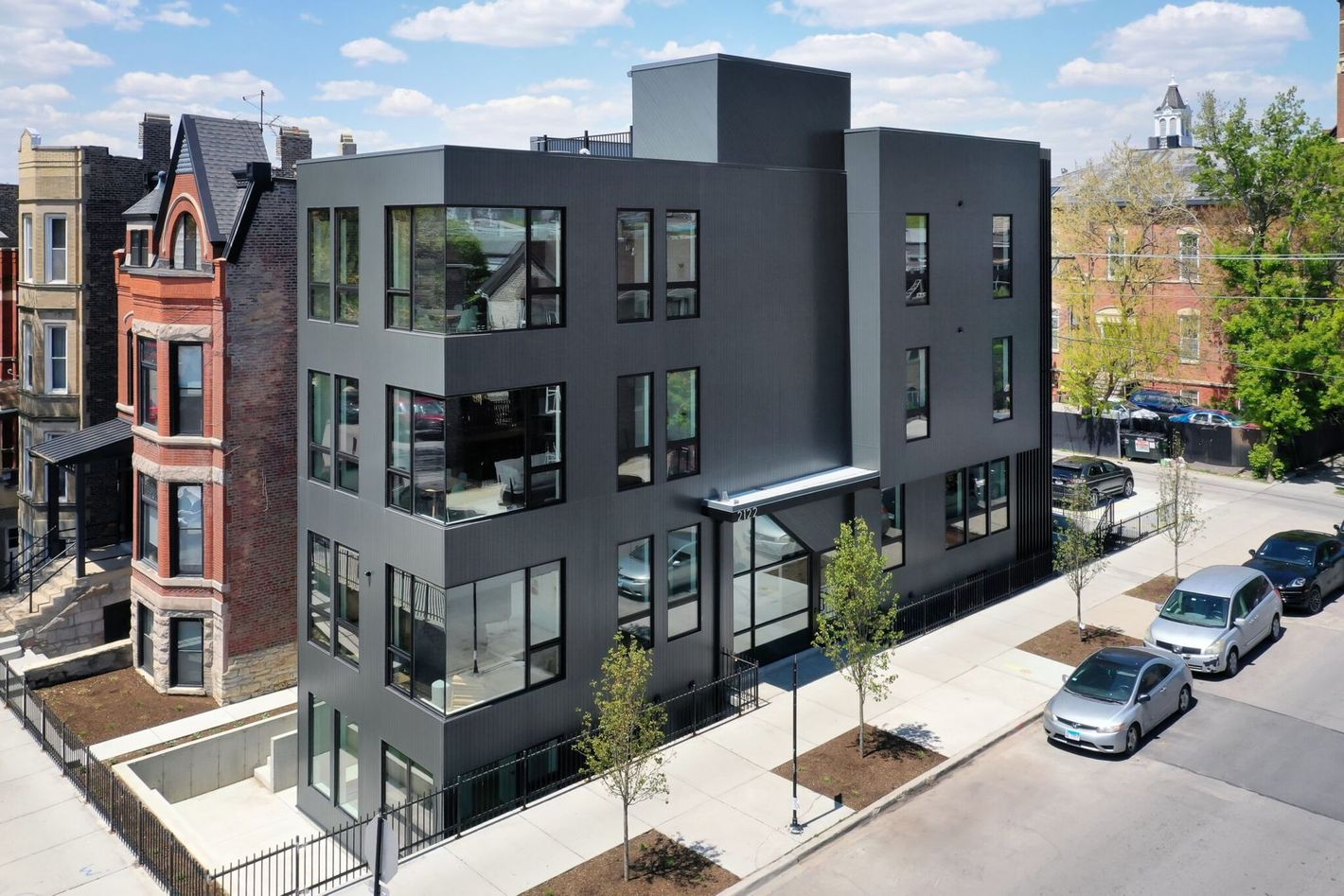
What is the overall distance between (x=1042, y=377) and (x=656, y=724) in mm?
17357

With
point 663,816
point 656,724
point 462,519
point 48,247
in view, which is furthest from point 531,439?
point 48,247

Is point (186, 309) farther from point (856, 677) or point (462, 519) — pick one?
A: point (856, 677)

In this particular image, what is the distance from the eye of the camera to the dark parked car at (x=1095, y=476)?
126 feet

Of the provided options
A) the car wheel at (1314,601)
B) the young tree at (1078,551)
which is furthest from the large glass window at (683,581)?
the car wheel at (1314,601)

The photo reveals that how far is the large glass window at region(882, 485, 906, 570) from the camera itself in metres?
26.4

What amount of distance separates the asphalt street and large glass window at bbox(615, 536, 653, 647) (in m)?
5.36

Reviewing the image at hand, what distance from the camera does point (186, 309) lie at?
24.2m

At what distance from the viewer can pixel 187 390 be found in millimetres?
24734

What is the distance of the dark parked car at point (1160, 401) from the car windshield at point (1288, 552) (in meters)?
23.2

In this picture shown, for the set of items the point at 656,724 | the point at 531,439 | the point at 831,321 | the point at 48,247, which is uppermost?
the point at 48,247

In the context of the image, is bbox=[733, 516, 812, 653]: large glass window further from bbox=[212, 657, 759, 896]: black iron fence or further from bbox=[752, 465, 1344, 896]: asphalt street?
Result: bbox=[752, 465, 1344, 896]: asphalt street

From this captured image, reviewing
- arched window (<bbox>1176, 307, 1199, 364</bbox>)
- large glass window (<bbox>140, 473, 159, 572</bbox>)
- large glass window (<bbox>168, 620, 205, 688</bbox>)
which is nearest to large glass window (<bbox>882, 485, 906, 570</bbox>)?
large glass window (<bbox>168, 620, 205, 688</bbox>)

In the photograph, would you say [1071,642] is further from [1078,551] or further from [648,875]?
[648,875]

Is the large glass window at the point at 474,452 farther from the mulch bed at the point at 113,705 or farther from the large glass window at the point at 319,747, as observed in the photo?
the mulch bed at the point at 113,705
